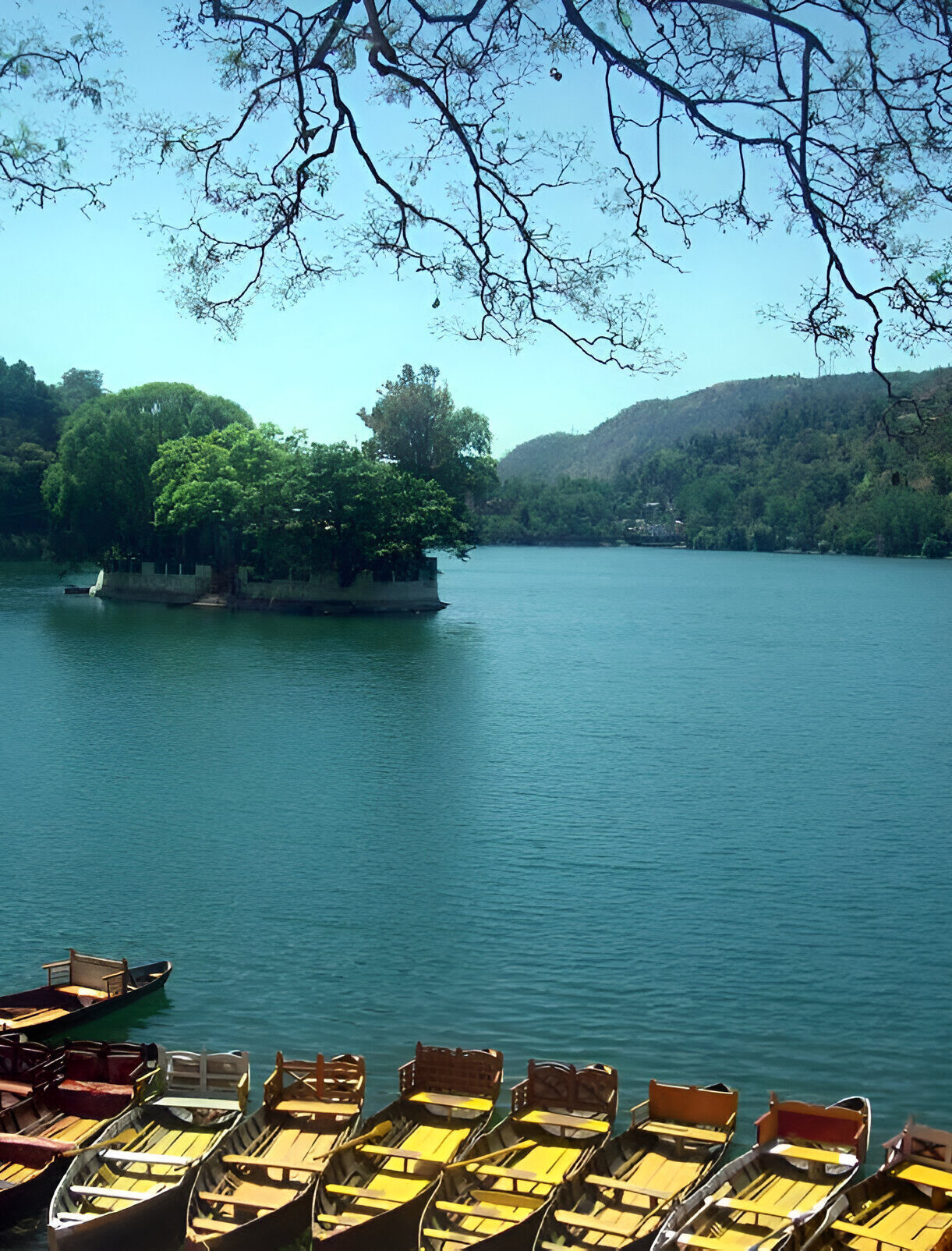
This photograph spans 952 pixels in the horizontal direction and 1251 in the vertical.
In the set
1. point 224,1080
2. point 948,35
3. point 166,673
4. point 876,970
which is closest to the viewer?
point 948,35

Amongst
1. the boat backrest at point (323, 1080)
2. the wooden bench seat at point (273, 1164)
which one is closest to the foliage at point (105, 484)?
the boat backrest at point (323, 1080)

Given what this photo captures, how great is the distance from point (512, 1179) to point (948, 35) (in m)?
9.84

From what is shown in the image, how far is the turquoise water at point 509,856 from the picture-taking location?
1722 centimetres

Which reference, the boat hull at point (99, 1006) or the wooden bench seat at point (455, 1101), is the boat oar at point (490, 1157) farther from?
the boat hull at point (99, 1006)

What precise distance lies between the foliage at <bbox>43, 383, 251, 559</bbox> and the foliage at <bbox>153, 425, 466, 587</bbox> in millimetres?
4774

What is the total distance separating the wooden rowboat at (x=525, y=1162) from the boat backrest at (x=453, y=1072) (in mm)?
406

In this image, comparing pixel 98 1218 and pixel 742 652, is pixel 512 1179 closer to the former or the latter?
pixel 98 1218

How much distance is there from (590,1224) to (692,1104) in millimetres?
2437

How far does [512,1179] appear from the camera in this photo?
38.6 ft

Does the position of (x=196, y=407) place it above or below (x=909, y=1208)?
above

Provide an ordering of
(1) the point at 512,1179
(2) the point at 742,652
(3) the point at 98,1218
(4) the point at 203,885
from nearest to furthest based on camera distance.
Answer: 1. (3) the point at 98,1218
2. (1) the point at 512,1179
3. (4) the point at 203,885
4. (2) the point at 742,652

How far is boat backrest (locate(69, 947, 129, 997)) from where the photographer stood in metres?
16.8

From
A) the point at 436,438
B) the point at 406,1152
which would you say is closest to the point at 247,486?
the point at 436,438

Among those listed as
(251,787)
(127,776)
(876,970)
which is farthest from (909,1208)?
(127,776)
